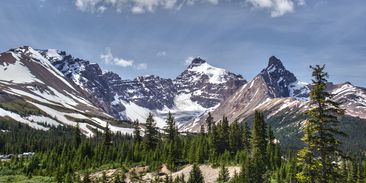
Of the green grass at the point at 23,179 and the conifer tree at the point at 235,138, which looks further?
the conifer tree at the point at 235,138

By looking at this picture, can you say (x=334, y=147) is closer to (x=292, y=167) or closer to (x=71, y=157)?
(x=292, y=167)

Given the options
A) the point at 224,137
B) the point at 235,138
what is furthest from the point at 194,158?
the point at 235,138

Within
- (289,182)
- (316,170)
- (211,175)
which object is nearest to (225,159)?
(211,175)

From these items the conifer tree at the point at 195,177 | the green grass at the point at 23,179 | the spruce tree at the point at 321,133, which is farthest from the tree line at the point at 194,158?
the spruce tree at the point at 321,133

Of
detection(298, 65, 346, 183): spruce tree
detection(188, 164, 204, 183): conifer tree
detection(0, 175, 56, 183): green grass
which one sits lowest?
detection(0, 175, 56, 183): green grass

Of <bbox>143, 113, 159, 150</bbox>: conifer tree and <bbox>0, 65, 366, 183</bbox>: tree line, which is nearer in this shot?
<bbox>0, 65, 366, 183</bbox>: tree line

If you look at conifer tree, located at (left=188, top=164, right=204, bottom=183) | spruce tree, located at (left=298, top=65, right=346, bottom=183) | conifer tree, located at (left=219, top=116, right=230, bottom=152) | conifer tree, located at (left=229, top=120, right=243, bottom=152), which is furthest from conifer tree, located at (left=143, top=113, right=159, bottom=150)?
spruce tree, located at (left=298, top=65, right=346, bottom=183)

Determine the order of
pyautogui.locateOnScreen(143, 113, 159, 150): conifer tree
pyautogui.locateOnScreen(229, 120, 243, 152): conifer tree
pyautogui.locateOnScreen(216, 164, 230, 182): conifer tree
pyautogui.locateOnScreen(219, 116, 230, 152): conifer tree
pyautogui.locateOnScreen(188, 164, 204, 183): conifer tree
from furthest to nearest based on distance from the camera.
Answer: pyautogui.locateOnScreen(143, 113, 159, 150): conifer tree, pyautogui.locateOnScreen(229, 120, 243, 152): conifer tree, pyautogui.locateOnScreen(219, 116, 230, 152): conifer tree, pyautogui.locateOnScreen(216, 164, 230, 182): conifer tree, pyautogui.locateOnScreen(188, 164, 204, 183): conifer tree

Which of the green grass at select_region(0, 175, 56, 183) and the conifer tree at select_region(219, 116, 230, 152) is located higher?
the conifer tree at select_region(219, 116, 230, 152)

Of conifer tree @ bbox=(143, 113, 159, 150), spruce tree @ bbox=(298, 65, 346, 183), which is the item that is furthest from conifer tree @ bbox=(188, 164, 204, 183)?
spruce tree @ bbox=(298, 65, 346, 183)

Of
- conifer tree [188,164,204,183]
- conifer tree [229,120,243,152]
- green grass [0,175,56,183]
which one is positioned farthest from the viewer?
conifer tree [229,120,243,152]

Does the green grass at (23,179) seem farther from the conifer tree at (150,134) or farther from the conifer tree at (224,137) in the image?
the conifer tree at (224,137)

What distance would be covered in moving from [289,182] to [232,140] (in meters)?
45.6

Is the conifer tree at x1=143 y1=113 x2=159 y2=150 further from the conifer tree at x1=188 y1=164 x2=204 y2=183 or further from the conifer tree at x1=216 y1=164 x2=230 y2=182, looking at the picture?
the conifer tree at x1=188 y1=164 x2=204 y2=183
